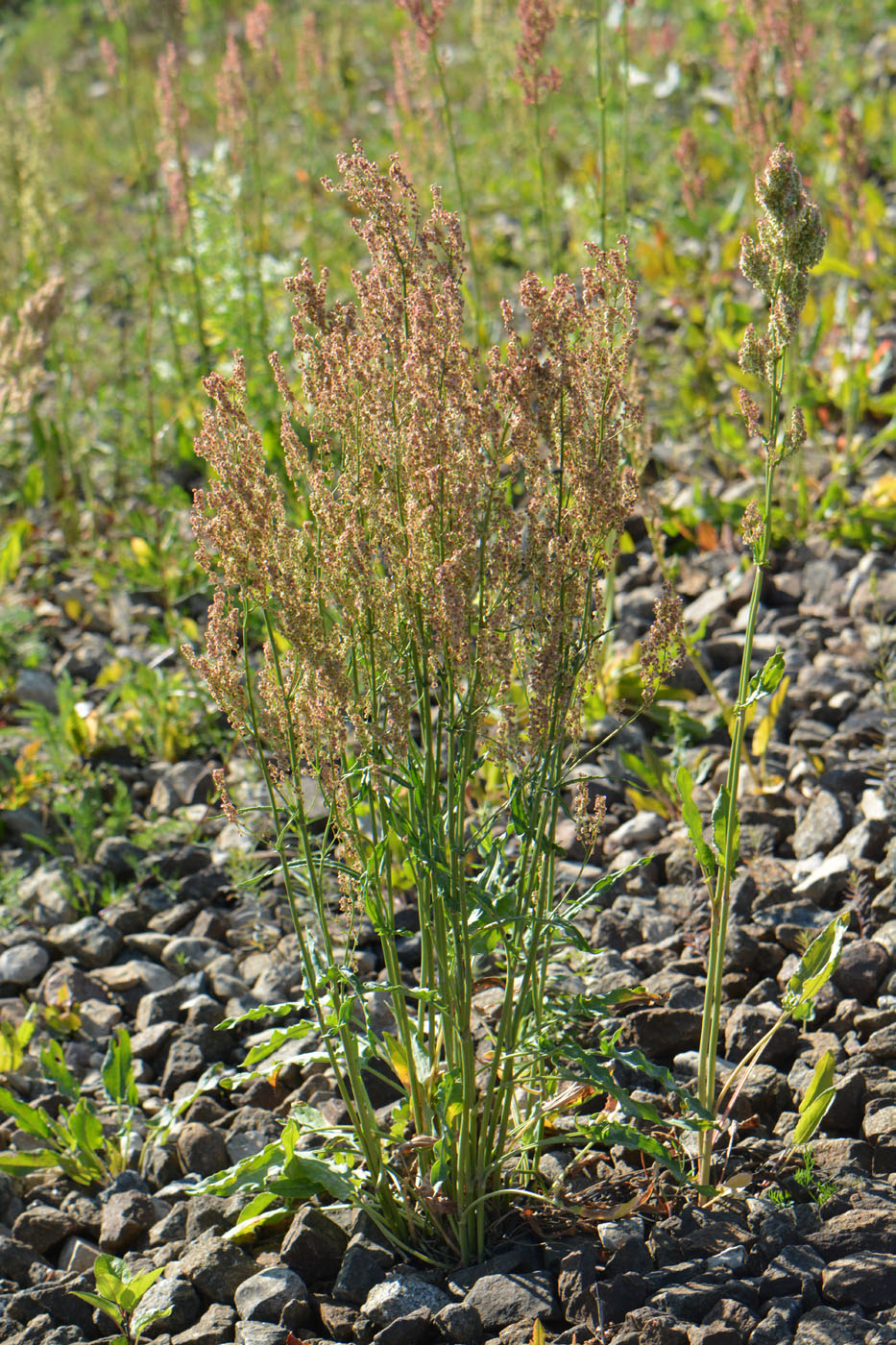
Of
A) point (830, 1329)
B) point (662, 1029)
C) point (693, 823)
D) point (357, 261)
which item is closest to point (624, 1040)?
point (662, 1029)

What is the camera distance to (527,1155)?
7.98 ft

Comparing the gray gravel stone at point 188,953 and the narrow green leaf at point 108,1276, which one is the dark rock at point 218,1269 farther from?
the gray gravel stone at point 188,953

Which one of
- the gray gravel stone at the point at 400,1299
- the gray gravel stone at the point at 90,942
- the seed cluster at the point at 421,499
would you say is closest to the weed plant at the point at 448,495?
the seed cluster at the point at 421,499

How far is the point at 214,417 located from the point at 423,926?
2.99 ft

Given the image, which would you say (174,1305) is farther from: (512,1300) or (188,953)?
(188,953)

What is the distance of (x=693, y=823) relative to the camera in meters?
2.37

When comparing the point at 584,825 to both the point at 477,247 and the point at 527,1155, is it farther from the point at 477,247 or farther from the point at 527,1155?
the point at 477,247

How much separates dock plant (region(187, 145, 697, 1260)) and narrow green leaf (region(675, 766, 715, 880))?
0.71ft

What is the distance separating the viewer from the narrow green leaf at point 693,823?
91.2 inches

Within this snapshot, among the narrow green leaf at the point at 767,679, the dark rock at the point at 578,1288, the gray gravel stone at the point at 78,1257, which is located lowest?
the gray gravel stone at the point at 78,1257

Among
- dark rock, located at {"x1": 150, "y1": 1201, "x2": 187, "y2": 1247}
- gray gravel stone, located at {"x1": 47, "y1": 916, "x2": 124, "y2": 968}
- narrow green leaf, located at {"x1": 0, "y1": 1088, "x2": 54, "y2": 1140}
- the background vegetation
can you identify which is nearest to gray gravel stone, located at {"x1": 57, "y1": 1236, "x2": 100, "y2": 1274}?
dark rock, located at {"x1": 150, "y1": 1201, "x2": 187, "y2": 1247}

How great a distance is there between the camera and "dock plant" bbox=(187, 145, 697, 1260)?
203cm

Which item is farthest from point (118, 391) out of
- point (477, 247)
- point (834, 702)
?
point (834, 702)

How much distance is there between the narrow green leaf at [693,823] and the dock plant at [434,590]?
216 mm
